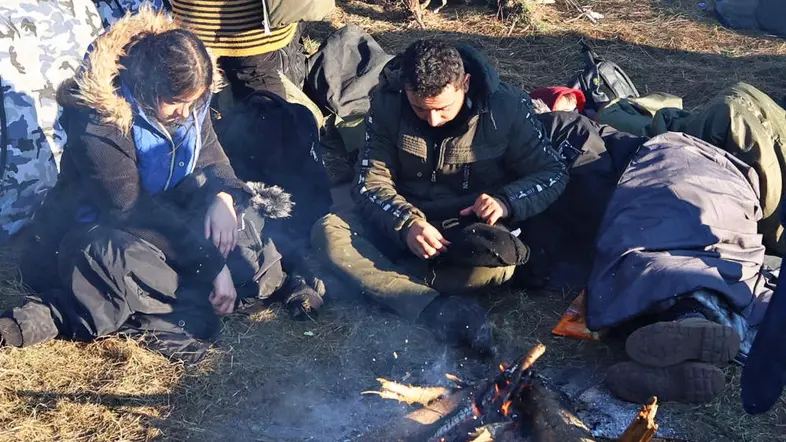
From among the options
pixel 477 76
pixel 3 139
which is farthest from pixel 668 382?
pixel 3 139

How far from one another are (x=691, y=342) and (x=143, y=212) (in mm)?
2542

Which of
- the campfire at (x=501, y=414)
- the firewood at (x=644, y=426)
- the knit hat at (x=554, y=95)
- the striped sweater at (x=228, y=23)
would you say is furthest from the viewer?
the knit hat at (x=554, y=95)

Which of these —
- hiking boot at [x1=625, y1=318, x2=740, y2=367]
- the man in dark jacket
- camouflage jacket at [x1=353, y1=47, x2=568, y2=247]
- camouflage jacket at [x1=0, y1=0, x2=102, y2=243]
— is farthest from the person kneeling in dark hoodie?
hiking boot at [x1=625, y1=318, x2=740, y2=367]

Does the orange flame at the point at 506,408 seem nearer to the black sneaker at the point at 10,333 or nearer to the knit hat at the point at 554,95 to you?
the black sneaker at the point at 10,333

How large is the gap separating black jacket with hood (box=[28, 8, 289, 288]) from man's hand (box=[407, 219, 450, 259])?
0.72m

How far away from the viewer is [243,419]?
350 centimetres

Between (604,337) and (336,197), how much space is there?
1905mm

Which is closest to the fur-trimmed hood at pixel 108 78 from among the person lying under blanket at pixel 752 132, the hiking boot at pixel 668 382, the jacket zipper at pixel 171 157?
the jacket zipper at pixel 171 157

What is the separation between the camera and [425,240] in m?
3.93

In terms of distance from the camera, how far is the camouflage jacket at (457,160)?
4047 millimetres

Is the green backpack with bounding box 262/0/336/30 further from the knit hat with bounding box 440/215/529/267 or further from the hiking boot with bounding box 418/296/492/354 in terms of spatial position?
the hiking boot with bounding box 418/296/492/354

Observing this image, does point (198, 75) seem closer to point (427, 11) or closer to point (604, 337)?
point (604, 337)

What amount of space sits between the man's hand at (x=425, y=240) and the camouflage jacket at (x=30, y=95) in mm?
2402

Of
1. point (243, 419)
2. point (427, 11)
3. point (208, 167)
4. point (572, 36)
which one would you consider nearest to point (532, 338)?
point (243, 419)
